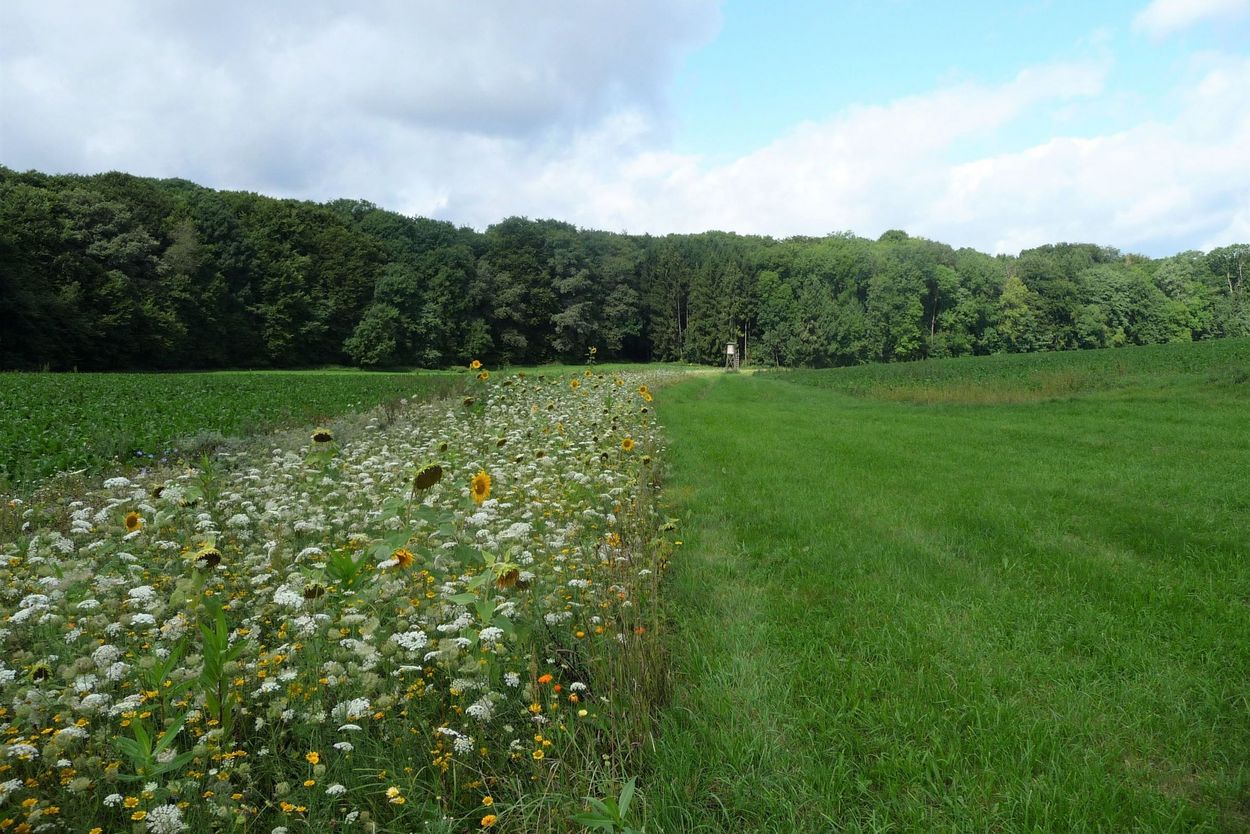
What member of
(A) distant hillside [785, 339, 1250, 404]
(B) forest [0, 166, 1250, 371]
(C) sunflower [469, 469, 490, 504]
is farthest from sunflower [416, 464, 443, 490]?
(B) forest [0, 166, 1250, 371]

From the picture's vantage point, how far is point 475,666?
2492 mm

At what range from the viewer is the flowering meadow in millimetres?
2113

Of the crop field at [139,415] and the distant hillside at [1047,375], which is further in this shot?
the distant hillside at [1047,375]

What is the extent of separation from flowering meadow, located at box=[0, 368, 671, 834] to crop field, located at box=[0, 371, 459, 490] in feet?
10.5

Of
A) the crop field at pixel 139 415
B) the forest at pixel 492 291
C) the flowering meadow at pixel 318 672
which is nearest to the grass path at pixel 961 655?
the flowering meadow at pixel 318 672

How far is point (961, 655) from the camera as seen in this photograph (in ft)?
11.3

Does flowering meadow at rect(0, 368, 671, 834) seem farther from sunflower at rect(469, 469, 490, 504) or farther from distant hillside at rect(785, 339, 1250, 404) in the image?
distant hillside at rect(785, 339, 1250, 404)

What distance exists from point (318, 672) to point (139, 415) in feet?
31.0

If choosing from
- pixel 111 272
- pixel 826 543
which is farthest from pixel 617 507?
pixel 111 272

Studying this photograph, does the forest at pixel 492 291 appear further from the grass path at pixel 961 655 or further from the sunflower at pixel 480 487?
the grass path at pixel 961 655

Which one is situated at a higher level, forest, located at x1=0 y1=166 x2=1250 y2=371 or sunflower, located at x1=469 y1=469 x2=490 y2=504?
forest, located at x1=0 y1=166 x2=1250 y2=371

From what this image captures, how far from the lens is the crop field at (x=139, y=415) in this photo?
7.07 metres

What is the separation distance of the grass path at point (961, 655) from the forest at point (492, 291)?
39.0m

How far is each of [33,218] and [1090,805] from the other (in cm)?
4452
